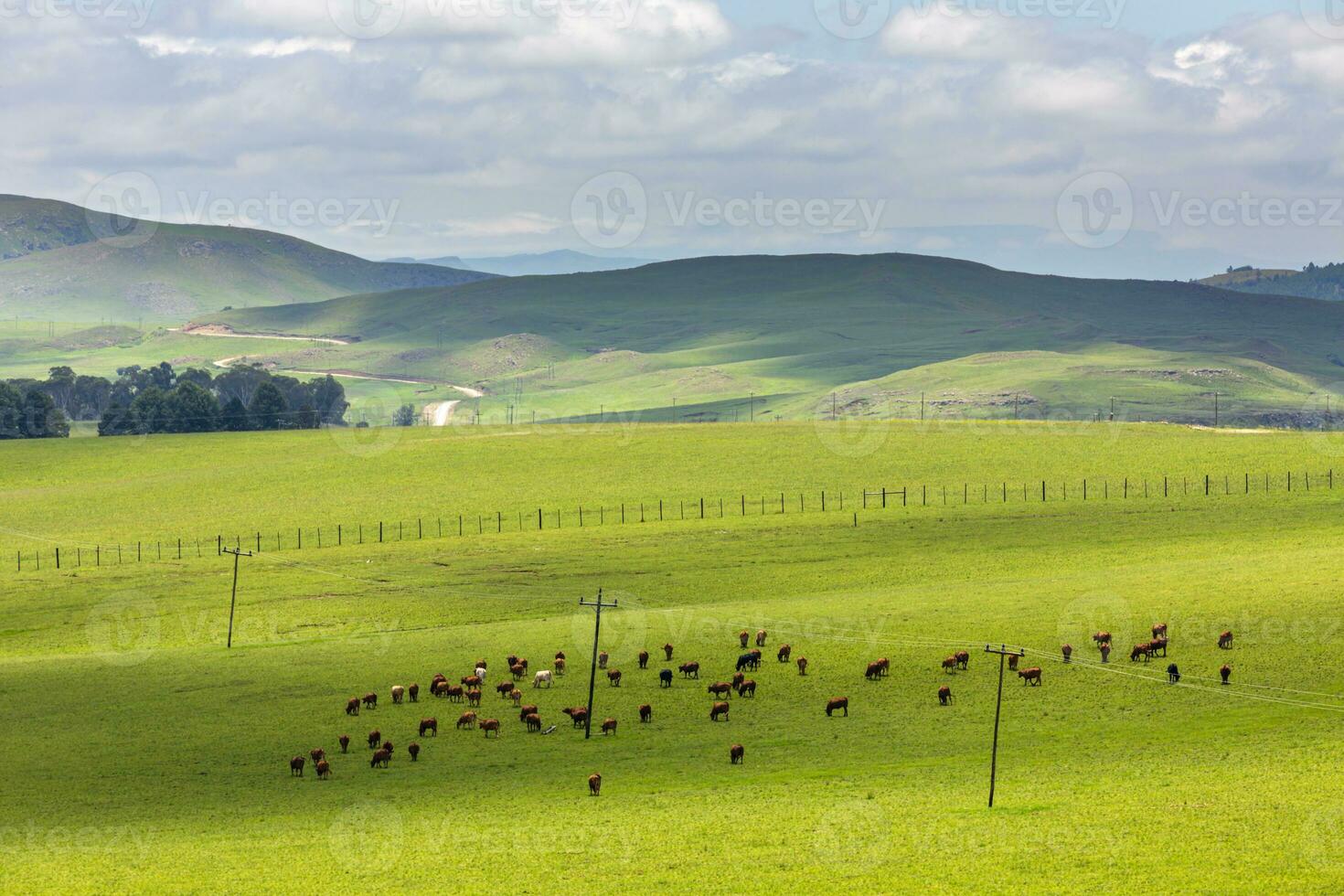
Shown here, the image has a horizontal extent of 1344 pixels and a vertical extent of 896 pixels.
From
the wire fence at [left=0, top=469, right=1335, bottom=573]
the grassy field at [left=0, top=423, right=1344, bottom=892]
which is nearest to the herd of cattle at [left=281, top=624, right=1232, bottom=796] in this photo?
the grassy field at [left=0, top=423, right=1344, bottom=892]

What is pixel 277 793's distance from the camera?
48.7 meters

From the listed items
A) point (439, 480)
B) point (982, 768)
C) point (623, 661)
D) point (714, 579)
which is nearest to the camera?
point (982, 768)

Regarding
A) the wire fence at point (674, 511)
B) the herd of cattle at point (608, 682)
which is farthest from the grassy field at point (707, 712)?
the wire fence at point (674, 511)

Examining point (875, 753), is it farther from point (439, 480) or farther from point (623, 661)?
point (439, 480)

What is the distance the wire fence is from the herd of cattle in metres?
43.1

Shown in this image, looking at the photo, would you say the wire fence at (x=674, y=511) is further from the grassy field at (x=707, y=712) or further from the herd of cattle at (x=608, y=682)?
the herd of cattle at (x=608, y=682)

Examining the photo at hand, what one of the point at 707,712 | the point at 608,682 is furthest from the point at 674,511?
the point at 707,712

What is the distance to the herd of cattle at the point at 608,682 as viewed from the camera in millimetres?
52844

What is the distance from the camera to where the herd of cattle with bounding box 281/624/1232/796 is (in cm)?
5284

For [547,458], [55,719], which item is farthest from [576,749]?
[547,458]

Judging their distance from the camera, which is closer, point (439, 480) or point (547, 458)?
point (439, 480)

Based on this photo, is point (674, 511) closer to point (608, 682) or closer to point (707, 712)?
point (608, 682)

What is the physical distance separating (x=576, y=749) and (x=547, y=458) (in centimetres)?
9435

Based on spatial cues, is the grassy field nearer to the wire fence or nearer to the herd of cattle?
the herd of cattle
